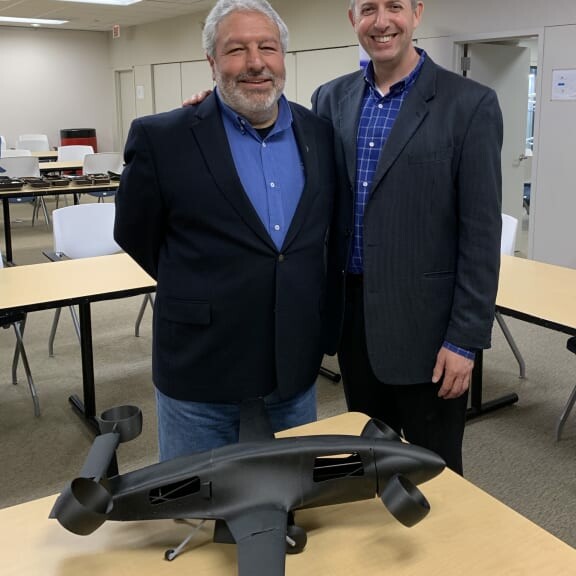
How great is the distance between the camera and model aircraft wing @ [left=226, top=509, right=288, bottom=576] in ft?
3.29

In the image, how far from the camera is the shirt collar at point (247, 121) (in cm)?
162

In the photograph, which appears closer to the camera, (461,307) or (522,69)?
(461,307)

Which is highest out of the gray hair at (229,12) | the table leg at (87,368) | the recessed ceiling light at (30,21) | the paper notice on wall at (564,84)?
the recessed ceiling light at (30,21)

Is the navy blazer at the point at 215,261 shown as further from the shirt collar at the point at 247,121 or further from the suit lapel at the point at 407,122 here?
the suit lapel at the point at 407,122

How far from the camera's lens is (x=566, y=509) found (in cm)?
268

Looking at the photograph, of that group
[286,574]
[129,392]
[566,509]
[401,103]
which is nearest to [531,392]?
[566,509]

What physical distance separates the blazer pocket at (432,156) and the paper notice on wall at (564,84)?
4.99 m

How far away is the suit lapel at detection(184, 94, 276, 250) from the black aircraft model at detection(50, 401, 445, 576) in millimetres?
560

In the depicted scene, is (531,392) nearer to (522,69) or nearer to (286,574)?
(286,574)

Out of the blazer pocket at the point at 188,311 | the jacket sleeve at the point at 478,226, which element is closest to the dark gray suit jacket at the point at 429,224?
the jacket sleeve at the point at 478,226

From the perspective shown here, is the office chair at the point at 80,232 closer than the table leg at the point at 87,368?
No

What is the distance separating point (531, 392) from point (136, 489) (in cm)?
309

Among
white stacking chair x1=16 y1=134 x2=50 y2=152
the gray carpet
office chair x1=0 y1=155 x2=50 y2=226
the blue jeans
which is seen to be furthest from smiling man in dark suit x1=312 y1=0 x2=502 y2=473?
white stacking chair x1=16 y1=134 x2=50 y2=152

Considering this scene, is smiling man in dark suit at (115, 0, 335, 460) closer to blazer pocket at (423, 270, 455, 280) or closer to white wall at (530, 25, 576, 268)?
blazer pocket at (423, 270, 455, 280)
